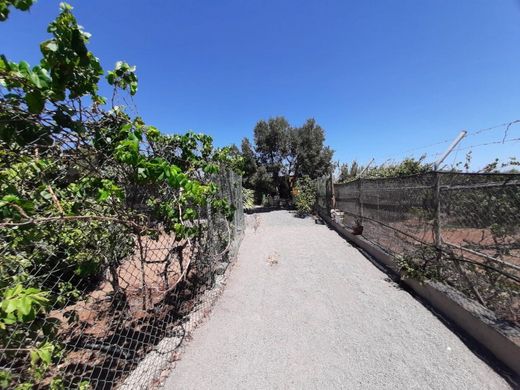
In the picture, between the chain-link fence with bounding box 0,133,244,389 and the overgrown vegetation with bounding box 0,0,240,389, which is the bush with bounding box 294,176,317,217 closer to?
the chain-link fence with bounding box 0,133,244,389

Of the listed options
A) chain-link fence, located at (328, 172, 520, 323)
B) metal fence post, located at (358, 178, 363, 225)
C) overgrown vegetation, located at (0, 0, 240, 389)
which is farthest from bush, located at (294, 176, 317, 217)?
overgrown vegetation, located at (0, 0, 240, 389)

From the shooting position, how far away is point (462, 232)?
3527mm

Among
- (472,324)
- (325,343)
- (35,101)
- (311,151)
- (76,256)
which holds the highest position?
(311,151)

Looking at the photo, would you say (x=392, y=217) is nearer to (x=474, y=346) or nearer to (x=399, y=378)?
(x=474, y=346)

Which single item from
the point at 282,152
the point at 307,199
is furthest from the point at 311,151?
the point at 307,199

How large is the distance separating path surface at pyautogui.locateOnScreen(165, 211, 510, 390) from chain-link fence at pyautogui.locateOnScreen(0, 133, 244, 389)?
0.54 meters

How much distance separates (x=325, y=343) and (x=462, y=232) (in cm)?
240

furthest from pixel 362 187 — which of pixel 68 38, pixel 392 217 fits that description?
pixel 68 38

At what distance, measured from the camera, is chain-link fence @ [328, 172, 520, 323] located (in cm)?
282

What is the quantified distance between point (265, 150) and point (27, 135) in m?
21.3

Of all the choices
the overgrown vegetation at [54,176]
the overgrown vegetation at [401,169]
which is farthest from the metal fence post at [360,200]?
the overgrown vegetation at [54,176]

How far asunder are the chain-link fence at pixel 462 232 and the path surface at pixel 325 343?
0.63 m

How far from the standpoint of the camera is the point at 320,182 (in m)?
15.8

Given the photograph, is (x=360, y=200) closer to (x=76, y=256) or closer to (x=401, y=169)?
(x=401, y=169)
